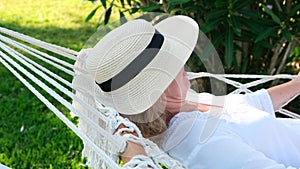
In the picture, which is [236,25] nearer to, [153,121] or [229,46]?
[229,46]

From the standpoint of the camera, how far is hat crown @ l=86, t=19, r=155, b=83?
1.38m

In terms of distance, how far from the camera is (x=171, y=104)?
1493mm

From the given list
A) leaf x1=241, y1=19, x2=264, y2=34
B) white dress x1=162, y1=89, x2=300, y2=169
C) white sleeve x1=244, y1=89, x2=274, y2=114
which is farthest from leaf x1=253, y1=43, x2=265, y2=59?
white dress x1=162, y1=89, x2=300, y2=169

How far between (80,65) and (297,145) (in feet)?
2.26

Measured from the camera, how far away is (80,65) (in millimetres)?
1717

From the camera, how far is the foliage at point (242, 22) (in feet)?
8.97

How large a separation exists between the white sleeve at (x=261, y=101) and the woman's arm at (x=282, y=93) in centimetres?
4

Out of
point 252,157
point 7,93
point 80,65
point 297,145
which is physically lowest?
point 7,93

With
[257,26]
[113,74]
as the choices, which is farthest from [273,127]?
[257,26]

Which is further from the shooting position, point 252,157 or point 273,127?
point 273,127

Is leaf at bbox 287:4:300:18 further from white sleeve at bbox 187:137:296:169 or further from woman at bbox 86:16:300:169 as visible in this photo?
white sleeve at bbox 187:137:296:169

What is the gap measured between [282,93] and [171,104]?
21.7 inches

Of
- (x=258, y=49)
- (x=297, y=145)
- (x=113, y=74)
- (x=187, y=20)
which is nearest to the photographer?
(x=113, y=74)

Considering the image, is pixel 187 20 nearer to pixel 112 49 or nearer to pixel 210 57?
pixel 210 57
